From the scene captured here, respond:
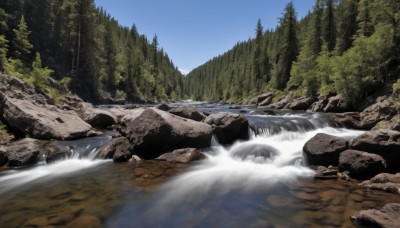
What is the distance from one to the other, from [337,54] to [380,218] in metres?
42.2

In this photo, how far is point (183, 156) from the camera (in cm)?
1298

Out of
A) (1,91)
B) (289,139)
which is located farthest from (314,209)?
(1,91)

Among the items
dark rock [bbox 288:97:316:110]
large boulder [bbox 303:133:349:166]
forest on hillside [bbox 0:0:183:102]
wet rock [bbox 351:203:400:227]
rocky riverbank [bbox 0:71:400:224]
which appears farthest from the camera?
forest on hillside [bbox 0:0:183:102]

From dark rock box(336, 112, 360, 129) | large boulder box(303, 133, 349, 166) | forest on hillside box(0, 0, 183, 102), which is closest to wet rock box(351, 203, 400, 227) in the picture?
large boulder box(303, 133, 349, 166)

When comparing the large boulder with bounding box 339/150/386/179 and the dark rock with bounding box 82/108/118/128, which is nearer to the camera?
the large boulder with bounding box 339/150/386/179

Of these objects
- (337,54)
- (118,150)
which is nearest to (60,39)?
(118,150)

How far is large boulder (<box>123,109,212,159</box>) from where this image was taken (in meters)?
13.4

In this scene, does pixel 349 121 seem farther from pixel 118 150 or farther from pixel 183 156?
pixel 118 150

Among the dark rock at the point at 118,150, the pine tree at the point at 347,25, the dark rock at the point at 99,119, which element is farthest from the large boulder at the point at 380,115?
the pine tree at the point at 347,25

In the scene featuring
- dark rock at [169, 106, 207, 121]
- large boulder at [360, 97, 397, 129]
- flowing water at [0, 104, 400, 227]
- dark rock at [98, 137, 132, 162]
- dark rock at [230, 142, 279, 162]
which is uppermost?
dark rock at [169, 106, 207, 121]

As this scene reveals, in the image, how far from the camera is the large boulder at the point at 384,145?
33.8ft

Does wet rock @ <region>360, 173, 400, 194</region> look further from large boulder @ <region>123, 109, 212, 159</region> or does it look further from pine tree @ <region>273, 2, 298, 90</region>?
pine tree @ <region>273, 2, 298, 90</region>

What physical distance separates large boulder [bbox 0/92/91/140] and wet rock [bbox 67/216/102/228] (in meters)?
9.88

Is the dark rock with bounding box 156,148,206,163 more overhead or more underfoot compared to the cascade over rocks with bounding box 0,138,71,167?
more underfoot
